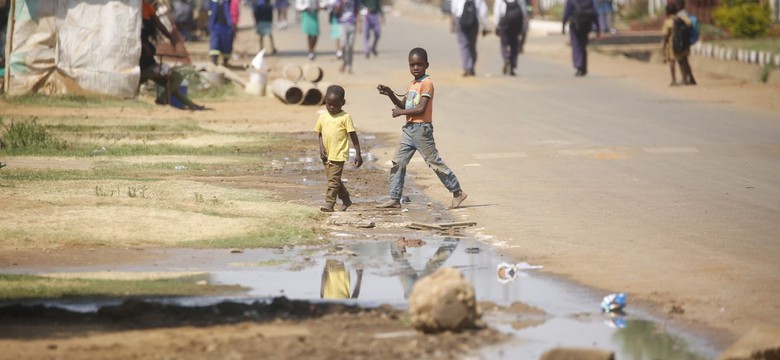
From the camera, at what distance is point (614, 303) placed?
8133mm

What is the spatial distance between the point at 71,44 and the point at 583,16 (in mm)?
11036

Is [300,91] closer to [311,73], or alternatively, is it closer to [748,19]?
[311,73]

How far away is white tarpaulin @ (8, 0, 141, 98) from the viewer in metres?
22.8

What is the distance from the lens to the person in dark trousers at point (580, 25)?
1142 inches

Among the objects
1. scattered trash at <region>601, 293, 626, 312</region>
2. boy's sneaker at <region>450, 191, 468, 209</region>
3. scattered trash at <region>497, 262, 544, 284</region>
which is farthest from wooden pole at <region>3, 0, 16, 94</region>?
scattered trash at <region>601, 293, 626, 312</region>

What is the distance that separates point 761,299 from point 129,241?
4541 millimetres

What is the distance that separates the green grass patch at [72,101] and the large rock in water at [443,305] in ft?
51.4

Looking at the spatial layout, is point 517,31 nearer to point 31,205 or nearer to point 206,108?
point 206,108

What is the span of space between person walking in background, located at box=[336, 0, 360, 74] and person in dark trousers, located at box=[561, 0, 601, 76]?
14.7 feet

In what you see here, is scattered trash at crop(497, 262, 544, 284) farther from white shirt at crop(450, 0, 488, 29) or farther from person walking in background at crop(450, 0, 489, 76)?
white shirt at crop(450, 0, 488, 29)

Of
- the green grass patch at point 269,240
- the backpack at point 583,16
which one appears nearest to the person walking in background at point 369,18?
the backpack at point 583,16

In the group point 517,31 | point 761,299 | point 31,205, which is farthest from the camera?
point 517,31

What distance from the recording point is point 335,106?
469 inches

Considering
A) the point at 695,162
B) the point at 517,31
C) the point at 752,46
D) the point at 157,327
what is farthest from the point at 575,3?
the point at 157,327
